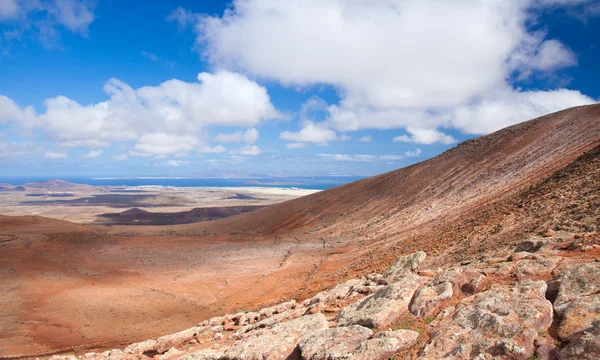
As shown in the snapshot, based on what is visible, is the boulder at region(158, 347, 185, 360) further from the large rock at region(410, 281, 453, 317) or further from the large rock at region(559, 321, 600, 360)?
the large rock at region(559, 321, 600, 360)

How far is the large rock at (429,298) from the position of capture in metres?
8.12

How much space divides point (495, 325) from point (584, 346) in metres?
1.41

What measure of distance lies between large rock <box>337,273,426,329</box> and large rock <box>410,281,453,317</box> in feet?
0.83

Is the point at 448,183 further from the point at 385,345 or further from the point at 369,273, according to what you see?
the point at 385,345

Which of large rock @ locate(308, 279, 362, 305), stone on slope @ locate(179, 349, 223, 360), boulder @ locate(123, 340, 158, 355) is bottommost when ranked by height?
boulder @ locate(123, 340, 158, 355)

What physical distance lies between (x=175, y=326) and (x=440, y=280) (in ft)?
41.9

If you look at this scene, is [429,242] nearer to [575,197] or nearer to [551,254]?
[575,197]

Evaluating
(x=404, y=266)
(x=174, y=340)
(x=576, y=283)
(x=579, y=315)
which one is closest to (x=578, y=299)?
(x=579, y=315)

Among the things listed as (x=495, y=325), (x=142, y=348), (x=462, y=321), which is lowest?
(x=142, y=348)

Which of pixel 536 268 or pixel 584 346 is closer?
pixel 584 346

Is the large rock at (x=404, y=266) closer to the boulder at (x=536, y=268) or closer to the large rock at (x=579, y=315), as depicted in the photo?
the boulder at (x=536, y=268)

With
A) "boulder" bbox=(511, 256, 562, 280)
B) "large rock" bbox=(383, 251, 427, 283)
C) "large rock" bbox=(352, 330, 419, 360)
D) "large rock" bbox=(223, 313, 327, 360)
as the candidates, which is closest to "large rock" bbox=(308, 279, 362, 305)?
"large rock" bbox=(383, 251, 427, 283)

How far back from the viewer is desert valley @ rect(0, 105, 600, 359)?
22.8ft

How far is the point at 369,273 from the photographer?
16.4m
